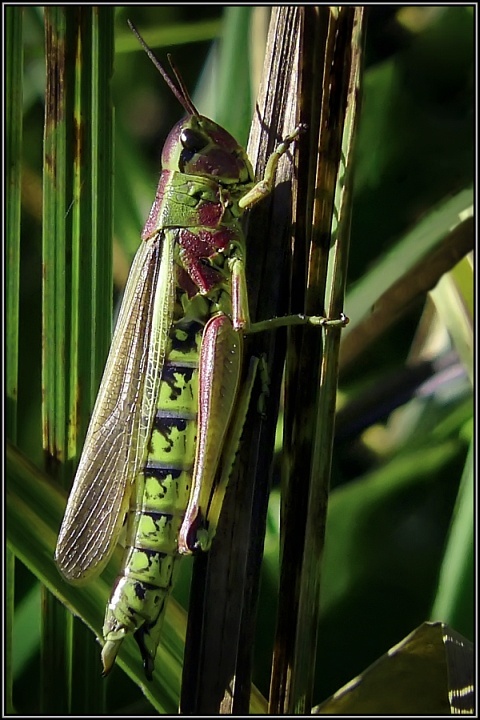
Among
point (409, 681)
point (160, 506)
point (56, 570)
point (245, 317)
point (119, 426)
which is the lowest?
point (409, 681)

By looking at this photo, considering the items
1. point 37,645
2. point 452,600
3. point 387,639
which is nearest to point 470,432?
point 452,600

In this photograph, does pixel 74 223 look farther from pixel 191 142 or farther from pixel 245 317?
pixel 245 317

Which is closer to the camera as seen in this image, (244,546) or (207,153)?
(244,546)

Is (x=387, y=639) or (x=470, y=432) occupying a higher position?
(x=470, y=432)

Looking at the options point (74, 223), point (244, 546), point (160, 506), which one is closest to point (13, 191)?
point (74, 223)

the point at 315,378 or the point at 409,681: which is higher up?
Answer: the point at 315,378

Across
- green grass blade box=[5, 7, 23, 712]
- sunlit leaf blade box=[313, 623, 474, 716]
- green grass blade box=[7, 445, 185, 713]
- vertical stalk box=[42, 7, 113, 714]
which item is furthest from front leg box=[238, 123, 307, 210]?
sunlit leaf blade box=[313, 623, 474, 716]

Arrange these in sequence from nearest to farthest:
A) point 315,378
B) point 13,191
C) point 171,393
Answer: point 315,378
point 171,393
point 13,191

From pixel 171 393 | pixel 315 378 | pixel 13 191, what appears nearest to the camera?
pixel 315 378

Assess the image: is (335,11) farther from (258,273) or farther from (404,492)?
(404,492)
